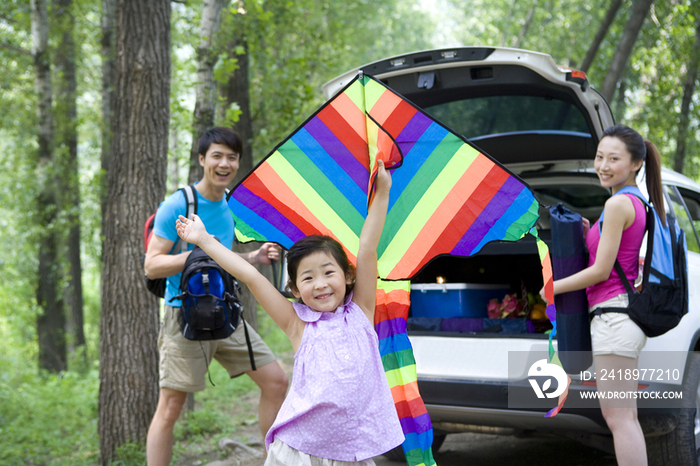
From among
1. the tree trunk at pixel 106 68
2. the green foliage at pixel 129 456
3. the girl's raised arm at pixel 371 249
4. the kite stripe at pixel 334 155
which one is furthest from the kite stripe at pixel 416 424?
the tree trunk at pixel 106 68

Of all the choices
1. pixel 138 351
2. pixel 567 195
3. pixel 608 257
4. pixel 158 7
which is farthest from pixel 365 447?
pixel 158 7

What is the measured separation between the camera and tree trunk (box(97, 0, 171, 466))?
4070 mm

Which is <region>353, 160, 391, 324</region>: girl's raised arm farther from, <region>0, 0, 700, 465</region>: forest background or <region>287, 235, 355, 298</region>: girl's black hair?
<region>0, 0, 700, 465</region>: forest background

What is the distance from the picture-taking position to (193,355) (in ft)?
10.5

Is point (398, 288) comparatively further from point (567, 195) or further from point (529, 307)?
point (567, 195)

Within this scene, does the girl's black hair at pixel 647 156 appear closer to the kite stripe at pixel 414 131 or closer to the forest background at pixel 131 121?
the kite stripe at pixel 414 131

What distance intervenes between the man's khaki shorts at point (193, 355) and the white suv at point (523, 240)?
3.20 ft

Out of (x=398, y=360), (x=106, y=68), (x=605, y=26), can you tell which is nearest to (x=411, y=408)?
(x=398, y=360)

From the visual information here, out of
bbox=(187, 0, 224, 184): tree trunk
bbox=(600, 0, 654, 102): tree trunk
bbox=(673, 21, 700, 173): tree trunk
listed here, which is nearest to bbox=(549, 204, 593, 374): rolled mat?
bbox=(187, 0, 224, 184): tree trunk

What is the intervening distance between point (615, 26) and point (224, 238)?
43.5ft

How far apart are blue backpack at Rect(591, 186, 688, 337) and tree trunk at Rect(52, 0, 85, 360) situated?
8.91 meters

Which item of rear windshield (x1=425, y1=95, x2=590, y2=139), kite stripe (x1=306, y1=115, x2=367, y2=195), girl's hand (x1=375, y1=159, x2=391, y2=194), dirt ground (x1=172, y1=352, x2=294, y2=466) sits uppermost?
rear windshield (x1=425, y1=95, x2=590, y2=139)

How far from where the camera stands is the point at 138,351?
4.13m

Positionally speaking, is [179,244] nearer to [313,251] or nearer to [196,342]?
[196,342]
